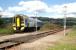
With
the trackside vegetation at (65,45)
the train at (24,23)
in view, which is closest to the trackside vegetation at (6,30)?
the train at (24,23)

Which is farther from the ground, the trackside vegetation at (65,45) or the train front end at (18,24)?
the train front end at (18,24)

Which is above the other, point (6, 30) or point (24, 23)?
point (24, 23)

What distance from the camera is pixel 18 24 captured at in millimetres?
16719

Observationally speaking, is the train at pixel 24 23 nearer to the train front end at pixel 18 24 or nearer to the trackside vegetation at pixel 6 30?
the train front end at pixel 18 24

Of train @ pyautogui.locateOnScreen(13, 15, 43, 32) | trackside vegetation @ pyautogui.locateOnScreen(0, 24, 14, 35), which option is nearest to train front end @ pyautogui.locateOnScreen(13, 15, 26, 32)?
train @ pyautogui.locateOnScreen(13, 15, 43, 32)

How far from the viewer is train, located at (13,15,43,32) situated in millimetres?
16391

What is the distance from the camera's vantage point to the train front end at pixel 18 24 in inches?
633

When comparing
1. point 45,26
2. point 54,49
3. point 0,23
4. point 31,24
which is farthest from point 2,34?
point 54,49

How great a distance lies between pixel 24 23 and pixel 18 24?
0.49 m

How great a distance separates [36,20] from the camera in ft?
60.7

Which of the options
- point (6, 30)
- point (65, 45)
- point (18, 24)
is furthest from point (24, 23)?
point (65, 45)

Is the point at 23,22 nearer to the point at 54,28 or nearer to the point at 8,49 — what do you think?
the point at 54,28

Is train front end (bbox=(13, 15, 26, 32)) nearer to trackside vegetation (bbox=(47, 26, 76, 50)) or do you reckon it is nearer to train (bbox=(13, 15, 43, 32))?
train (bbox=(13, 15, 43, 32))

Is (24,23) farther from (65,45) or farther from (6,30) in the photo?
(65,45)
